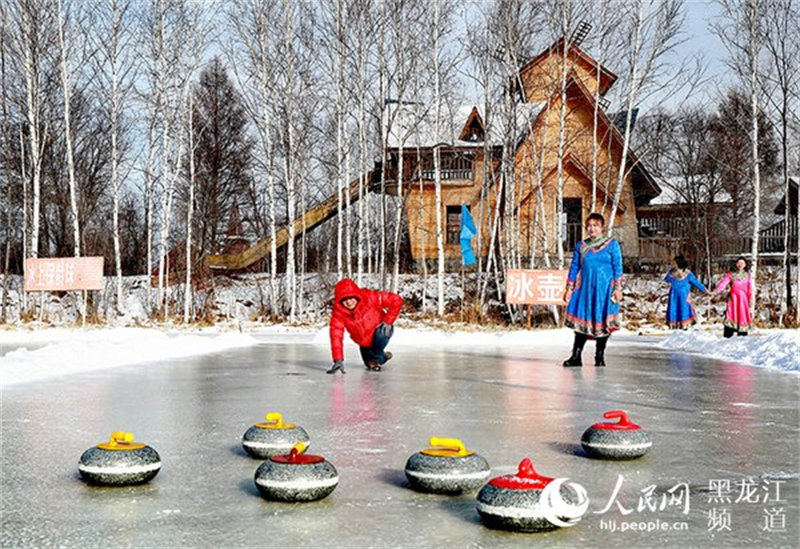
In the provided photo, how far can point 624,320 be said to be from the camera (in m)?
27.7

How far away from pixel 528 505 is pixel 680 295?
17.1 meters

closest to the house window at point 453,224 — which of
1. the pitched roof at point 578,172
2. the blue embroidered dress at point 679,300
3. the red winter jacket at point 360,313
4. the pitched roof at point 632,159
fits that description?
the pitched roof at point 578,172

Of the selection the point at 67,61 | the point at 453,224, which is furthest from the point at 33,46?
the point at 453,224

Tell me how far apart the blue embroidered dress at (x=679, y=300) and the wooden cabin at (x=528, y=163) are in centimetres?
941

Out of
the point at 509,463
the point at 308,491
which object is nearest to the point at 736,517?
the point at 509,463

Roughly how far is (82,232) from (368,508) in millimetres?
39545

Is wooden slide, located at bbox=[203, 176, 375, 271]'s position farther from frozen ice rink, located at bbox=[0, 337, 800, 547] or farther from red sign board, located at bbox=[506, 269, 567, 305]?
frozen ice rink, located at bbox=[0, 337, 800, 547]

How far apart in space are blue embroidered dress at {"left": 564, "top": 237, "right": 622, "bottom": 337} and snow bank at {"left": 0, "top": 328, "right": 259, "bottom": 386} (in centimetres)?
633

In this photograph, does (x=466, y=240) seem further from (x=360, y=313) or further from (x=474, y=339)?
(x=360, y=313)

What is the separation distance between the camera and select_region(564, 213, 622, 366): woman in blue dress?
10.9 m

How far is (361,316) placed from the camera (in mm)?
10383

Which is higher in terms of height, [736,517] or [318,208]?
[318,208]

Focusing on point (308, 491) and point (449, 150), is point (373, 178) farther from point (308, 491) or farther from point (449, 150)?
point (308, 491)

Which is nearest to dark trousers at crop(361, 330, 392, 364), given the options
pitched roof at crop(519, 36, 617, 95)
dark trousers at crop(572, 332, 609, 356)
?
dark trousers at crop(572, 332, 609, 356)
